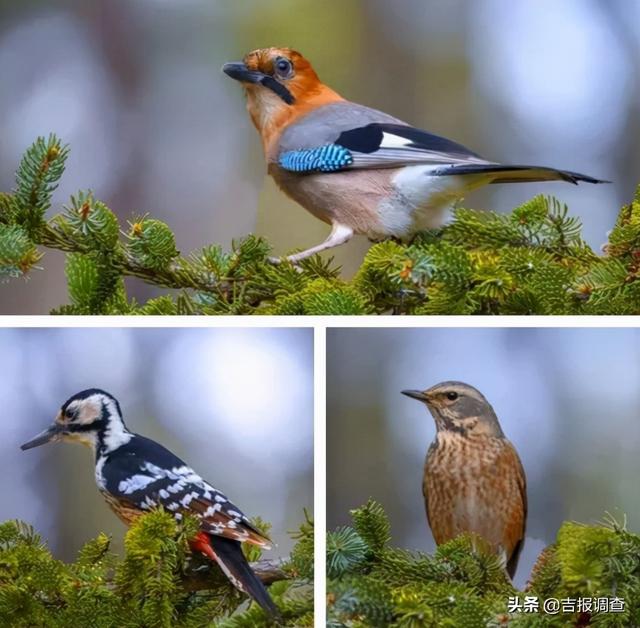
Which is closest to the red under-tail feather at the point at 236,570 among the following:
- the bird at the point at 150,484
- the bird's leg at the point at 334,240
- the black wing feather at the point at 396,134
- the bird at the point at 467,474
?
the bird at the point at 150,484

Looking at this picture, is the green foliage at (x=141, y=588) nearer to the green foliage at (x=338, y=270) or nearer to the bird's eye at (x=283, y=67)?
the green foliage at (x=338, y=270)

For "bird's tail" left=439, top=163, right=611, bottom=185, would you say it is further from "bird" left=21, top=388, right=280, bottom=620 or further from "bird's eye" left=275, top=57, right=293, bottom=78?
"bird" left=21, top=388, right=280, bottom=620

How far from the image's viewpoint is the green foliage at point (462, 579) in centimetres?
107

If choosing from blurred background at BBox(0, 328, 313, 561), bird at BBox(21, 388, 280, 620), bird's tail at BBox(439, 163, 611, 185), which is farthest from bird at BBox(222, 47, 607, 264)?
bird at BBox(21, 388, 280, 620)

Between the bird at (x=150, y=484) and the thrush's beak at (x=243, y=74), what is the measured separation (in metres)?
0.41

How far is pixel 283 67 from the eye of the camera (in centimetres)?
129

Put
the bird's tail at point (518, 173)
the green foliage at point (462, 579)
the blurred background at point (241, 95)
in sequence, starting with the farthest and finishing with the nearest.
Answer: the blurred background at point (241, 95) < the bird's tail at point (518, 173) < the green foliage at point (462, 579)

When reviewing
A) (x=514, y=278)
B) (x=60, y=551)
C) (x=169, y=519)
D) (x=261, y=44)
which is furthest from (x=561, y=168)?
(x=60, y=551)

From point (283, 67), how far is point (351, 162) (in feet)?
0.51

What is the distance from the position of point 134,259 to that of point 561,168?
520 millimetres

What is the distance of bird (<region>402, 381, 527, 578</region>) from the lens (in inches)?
43.8

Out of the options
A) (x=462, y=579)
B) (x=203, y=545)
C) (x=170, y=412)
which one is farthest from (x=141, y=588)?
(x=462, y=579)

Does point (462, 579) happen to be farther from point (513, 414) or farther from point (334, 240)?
point (334, 240)

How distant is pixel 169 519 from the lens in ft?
3.61
